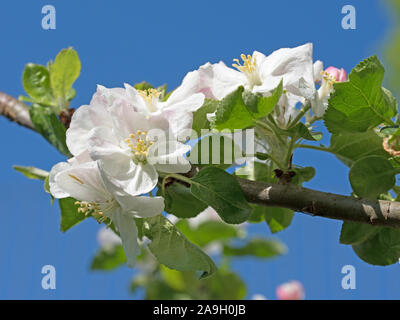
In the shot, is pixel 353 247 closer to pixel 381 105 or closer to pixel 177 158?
pixel 381 105

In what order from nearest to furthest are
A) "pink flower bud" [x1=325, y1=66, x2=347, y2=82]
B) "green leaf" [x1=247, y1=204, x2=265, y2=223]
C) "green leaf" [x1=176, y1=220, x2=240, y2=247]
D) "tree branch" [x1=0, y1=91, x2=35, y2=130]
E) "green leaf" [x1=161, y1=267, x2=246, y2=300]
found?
"pink flower bud" [x1=325, y1=66, x2=347, y2=82] → "green leaf" [x1=247, y1=204, x2=265, y2=223] → "tree branch" [x1=0, y1=91, x2=35, y2=130] → "green leaf" [x1=161, y1=267, x2=246, y2=300] → "green leaf" [x1=176, y1=220, x2=240, y2=247]

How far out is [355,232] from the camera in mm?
876

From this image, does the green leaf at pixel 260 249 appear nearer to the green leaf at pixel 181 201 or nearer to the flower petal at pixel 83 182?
the green leaf at pixel 181 201

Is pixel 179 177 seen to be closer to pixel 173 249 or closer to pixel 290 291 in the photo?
pixel 173 249

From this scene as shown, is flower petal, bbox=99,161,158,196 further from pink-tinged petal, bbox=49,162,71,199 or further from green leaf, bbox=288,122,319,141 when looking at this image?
green leaf, bbox=288,122,319,141

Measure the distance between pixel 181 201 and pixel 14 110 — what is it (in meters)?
0.73

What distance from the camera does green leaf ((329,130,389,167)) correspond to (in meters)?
0.88

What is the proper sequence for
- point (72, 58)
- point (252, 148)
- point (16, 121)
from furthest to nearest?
point (16, 121), point (72, 58), point (252, 148)

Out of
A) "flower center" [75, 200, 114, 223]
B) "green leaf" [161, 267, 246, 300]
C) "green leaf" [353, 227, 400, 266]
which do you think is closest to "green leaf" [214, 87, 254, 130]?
"flower center" [75, 200, 114, 223]

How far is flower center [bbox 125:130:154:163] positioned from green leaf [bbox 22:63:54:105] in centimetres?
46
